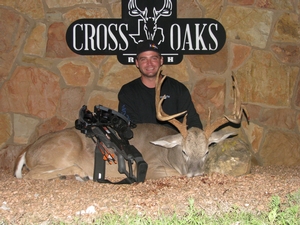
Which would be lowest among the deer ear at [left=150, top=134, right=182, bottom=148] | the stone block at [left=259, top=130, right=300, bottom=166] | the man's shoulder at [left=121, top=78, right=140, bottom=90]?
the stone block at [left=259, top=130, right=300, bottom=166]

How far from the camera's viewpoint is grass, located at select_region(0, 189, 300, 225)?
2852 millimetres

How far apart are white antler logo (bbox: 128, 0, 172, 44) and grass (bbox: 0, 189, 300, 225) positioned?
3714mm

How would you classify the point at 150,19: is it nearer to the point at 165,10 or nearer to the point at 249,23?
the point at 165,10

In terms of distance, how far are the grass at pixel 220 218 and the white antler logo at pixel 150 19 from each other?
3.71 meters

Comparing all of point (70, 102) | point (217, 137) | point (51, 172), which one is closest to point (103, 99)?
point (70, 102)

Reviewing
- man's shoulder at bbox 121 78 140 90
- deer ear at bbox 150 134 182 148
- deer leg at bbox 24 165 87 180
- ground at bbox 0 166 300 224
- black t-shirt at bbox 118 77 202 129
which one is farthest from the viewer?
man's shoulder at bbox 121 78 140 90

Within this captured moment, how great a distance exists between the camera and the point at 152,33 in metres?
6.41

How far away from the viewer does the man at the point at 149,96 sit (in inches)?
238

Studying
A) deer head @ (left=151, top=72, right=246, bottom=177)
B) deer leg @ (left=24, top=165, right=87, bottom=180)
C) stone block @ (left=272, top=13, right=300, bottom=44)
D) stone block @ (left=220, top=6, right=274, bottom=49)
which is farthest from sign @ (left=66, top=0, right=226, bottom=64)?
deer leg @ (left=24, top=165, right=87, bottom=180)

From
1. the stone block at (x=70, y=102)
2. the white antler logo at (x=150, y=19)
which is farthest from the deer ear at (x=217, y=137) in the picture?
the stone block at (x=70, y=102)

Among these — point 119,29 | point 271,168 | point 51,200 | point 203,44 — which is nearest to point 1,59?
point 119,29

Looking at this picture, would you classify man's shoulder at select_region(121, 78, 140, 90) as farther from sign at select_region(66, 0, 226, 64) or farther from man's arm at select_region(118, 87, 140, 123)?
sign at select_region(66, 0, 226, 64)

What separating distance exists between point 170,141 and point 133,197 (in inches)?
64.4

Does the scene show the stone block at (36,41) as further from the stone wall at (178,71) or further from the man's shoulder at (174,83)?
the man's shoulder at (174,83)
